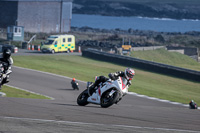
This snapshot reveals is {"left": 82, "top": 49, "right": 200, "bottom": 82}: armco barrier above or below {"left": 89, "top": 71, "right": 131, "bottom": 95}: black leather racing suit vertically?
below

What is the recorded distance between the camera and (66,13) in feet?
303

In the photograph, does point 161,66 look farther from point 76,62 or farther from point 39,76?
point 39,76

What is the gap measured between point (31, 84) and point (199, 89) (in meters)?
12.1

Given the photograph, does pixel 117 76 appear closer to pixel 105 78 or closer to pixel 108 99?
pixel 105 78

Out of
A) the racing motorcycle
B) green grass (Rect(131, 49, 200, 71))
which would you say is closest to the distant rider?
the racing motorcycle

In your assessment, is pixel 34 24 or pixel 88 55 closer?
pixel 88 55

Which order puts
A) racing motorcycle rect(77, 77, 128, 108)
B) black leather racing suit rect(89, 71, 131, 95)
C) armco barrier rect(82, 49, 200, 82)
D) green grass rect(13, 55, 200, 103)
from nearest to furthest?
racing motorcycle rect(77, 77, 128, 108), black leather racing suit rect(89, 71, 131, 95), green grass rect(13, 55, 200, 103), armco barrier rect(82, 49, 200, 82)

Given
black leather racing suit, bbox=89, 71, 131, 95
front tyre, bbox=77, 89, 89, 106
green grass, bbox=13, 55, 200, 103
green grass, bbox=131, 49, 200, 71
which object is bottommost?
green grass, bbox=13, 55, 200, 103

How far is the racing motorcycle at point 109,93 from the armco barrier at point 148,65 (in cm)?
2041

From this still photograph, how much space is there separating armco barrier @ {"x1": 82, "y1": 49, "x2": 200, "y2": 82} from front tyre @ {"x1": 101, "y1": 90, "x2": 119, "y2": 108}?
2046cm

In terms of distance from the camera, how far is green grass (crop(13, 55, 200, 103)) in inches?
1011

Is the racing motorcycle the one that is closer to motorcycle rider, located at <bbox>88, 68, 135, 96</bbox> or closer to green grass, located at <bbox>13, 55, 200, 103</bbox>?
motorcycle rider, located at <bbox>88, 68, 135, 96</bbox>

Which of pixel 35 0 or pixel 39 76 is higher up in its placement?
pixel 35 0

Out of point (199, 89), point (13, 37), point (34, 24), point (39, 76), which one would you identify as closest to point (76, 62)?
point (39, 76)
